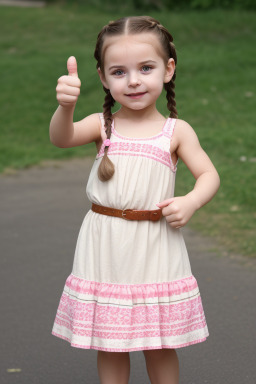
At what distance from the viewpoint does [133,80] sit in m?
2.81

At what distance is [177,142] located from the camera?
9.68 ft

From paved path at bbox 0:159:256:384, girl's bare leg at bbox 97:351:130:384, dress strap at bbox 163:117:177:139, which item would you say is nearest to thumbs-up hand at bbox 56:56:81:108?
dress strap at bbox 163:117:177:139

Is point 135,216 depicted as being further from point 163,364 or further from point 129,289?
point 163,364

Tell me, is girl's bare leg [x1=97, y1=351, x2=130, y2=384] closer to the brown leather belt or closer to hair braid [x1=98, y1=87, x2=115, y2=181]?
the brown leather belt

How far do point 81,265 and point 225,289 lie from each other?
213 centimetres

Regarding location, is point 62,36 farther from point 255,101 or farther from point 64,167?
point 64,167

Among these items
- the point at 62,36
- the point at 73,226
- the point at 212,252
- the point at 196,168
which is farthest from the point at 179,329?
the point at 62,36

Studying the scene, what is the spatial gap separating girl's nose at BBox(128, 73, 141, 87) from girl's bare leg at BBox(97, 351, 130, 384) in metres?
1.00

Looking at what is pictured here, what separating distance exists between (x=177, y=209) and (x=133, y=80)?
0.48m

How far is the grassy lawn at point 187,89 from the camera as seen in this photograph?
6852 millimetres

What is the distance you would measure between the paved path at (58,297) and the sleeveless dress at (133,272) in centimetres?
94

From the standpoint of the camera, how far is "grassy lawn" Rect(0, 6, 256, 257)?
6.85m

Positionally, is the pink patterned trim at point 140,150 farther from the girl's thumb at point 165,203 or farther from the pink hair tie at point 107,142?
the girl's thumb at point 165,203

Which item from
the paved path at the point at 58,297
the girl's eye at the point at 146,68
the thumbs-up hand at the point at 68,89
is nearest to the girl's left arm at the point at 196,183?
the girl's eye at the point at 146,68
